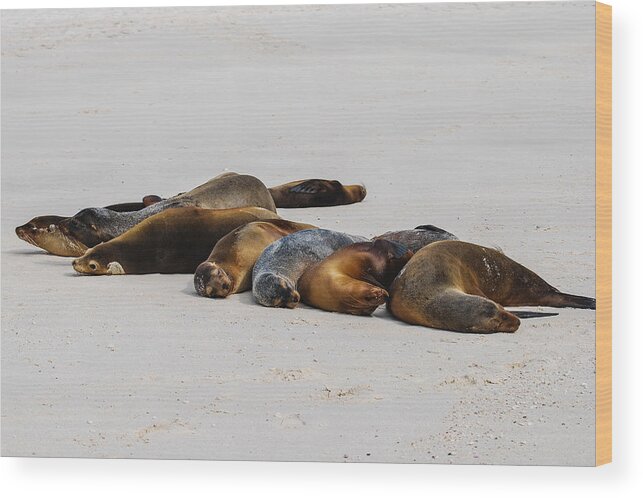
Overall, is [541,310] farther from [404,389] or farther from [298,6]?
[298,6]

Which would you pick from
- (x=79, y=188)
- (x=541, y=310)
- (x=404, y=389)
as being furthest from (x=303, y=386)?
(x=79, y=188)

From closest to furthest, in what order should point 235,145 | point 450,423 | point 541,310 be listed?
1. point 450,423
2. point 541,310
3. point 235,145

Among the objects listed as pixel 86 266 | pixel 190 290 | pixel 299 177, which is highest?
pixel 299 177

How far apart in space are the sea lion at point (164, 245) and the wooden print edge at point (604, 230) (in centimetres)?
223

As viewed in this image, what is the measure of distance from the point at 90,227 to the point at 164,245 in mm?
548

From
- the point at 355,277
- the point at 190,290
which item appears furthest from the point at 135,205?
the point at 355,277

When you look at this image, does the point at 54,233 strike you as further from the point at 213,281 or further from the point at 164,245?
the point at 213,281

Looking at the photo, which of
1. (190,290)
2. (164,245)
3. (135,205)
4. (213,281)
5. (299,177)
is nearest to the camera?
(213,281)

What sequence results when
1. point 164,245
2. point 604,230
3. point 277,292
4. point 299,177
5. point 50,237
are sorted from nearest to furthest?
point 604,230 → point 277,292 → point 299,177 → point 164,245 → point 50,237

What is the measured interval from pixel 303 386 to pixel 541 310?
4.78 feet

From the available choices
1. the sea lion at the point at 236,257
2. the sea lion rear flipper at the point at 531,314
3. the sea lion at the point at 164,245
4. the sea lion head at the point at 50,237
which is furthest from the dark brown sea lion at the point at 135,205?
the sea lion rear flipper at the point at 531,314

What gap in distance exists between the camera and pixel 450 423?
6.76m

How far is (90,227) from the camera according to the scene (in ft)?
27.1

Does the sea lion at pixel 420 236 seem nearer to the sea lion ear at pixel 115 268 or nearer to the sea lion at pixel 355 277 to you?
the sea lion at pixel 355 277
